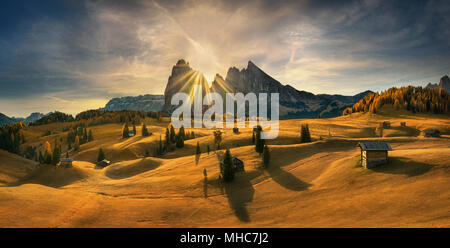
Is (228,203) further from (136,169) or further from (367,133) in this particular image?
(367,133)

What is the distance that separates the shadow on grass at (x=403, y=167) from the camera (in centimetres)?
2936

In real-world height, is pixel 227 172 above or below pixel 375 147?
below

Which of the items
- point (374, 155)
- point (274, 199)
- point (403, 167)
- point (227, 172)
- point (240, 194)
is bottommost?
point (240, 194)

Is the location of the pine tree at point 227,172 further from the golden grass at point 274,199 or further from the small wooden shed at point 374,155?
the small wooden shed at point 374,155

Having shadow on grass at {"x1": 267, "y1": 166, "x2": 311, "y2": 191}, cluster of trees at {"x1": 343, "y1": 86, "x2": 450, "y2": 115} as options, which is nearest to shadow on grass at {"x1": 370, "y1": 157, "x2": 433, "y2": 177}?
shadow on grass at {"x1": 267, "y1": 166, "x2": 311, "y2": 191}

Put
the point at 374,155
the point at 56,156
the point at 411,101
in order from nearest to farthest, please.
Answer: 1. the point at 374,155
2. the point at 56,156
3. the point at 411,101

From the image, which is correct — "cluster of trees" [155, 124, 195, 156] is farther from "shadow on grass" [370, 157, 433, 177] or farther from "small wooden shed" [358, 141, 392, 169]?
"shadow on grass" [370, 157, 433, 177]

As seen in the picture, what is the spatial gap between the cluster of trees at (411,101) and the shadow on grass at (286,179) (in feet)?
516

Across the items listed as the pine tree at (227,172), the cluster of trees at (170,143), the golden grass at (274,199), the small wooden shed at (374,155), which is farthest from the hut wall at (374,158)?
the cluster of trees at (170,143)

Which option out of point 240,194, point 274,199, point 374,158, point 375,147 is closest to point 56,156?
point 240,194

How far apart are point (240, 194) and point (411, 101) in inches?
7555

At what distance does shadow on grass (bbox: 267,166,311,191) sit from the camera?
112 ft

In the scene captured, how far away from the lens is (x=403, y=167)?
31.8 meters

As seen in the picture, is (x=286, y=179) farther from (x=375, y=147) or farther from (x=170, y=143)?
(x=170, y=143)
